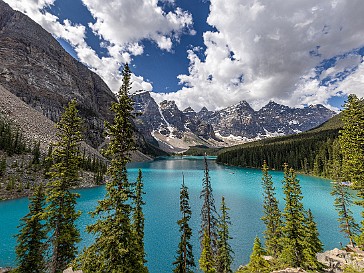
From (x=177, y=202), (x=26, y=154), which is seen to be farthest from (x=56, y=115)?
(x=177, y=202)

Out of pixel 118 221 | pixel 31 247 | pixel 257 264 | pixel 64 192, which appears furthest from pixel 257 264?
pixel 31 247

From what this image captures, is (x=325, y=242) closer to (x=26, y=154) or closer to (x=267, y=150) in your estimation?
(x=26, y=154)

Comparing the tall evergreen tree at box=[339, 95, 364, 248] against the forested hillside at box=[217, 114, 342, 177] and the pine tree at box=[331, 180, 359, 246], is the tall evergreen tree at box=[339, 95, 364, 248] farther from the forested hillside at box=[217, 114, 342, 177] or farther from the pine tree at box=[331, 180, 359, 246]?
the forested hillside at box=[217, 114, 342, 177]

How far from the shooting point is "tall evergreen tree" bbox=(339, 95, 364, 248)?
17469 millimetres

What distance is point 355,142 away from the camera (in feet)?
58.4

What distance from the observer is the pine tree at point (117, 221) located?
11.5 m

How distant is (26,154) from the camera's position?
65.4 meters

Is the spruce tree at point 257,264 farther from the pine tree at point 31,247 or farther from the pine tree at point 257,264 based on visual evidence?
the pine tree at point 31,247

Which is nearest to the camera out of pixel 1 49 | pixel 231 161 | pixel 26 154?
pixel 26 154

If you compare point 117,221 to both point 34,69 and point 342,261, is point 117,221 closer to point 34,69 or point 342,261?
point 342,261

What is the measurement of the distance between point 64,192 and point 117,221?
6.23 m

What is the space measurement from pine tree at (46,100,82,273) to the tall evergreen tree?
24.1 m

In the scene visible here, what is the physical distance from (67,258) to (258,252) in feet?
55.7

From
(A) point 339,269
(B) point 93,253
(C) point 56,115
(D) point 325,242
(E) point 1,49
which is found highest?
(E) point 1,49
